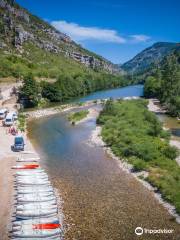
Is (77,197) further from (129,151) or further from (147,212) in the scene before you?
(129,151)

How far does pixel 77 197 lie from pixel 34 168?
487 inches

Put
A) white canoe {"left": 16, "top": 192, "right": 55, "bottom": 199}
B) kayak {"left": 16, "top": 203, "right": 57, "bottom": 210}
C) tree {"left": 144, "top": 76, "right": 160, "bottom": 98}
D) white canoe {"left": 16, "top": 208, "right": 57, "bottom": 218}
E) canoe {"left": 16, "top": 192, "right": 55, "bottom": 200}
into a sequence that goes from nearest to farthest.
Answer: white canoe {"left": 16, "top": 208, "right": 57, "bottom": 218}, kayak {"left": 16, "top": 203, "right": 57, "bottom": 210}, canoe {"left": 16, "top": 192, "right": 55, "bottom": 200}, white canoe {"left": 16, "top": 192, "right": 55, "bottom": 199}, tree {"left": 144, "top": 76, "right": 160, "bottom": 98}

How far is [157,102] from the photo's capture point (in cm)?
15362

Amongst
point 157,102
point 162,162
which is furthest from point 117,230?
point 157,102

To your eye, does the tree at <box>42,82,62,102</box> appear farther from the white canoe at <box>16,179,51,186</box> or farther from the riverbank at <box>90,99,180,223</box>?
the white canoe at <box>16,179,51,186</box>

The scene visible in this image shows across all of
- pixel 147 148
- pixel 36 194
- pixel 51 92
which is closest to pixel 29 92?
pixel 51 92

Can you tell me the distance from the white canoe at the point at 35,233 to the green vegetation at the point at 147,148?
592 inches

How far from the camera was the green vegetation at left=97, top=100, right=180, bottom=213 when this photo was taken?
157 ft

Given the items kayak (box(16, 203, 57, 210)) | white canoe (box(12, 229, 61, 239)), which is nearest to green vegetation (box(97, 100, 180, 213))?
kayak (box(16, 203, 57, 210))

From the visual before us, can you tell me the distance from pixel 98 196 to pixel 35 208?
9732 millimetres

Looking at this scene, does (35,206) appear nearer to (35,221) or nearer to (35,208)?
(35,208)

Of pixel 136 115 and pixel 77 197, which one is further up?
pixel 136 115

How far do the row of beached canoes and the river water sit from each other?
1723 mm

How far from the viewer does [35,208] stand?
39344mm
